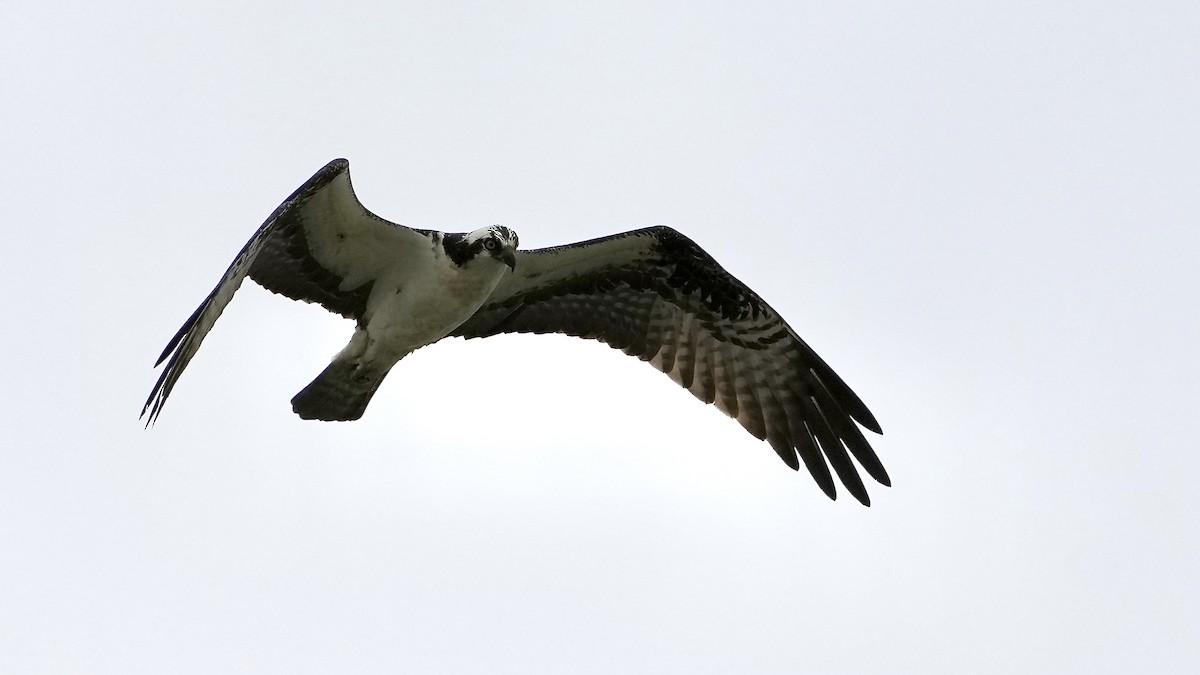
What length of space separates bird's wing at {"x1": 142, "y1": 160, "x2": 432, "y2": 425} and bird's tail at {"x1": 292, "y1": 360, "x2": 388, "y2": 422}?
20.0 inches

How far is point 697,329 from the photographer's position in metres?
13.3

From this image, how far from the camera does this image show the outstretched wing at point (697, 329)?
41.4ft

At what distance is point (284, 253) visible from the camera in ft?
38.9

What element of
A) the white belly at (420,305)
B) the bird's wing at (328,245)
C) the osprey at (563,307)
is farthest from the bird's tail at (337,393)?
the bird's wing at (328,245)

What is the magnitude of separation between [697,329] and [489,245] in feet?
8.79

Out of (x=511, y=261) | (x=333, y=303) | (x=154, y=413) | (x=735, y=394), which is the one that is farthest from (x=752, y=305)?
(x=154, y=413)

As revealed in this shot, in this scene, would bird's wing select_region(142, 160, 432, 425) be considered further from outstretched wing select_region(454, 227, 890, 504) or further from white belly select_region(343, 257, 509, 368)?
outstretched wing select_region(454, 227, 890, 504)

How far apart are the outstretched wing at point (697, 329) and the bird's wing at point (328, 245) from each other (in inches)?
40.3

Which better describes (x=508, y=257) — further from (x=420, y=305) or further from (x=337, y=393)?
(x=337, y=393)

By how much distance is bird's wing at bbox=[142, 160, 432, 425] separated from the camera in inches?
438

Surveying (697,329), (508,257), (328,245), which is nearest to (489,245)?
(508,257)

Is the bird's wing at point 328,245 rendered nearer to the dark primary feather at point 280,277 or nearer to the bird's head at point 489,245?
the dark primary feather at point 280,277

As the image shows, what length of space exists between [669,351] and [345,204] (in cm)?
329

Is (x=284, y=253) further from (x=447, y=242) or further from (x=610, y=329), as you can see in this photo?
(x=610, y=329)
